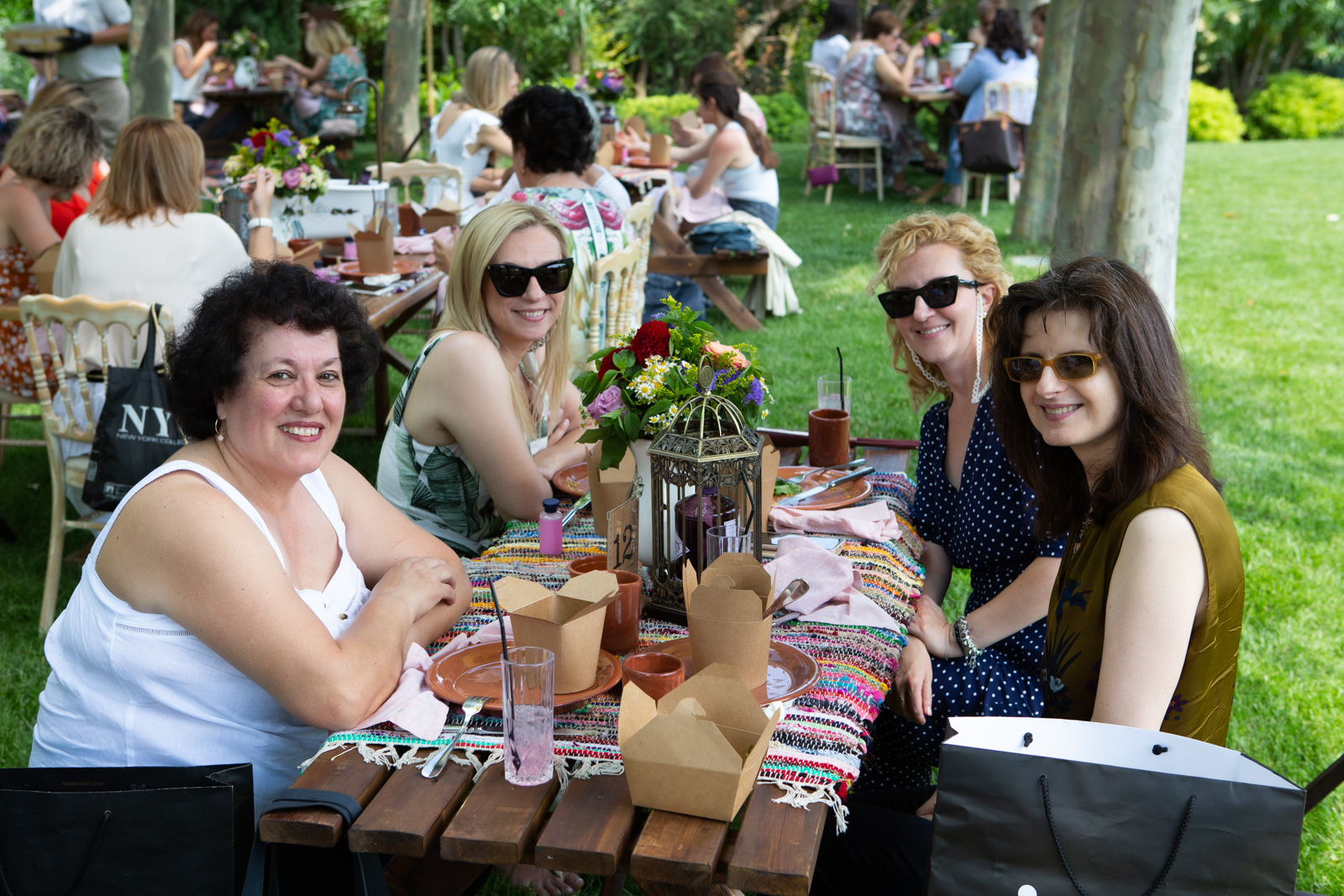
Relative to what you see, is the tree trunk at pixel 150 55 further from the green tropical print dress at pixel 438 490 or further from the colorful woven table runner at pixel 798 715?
the colorful woven table runner at pixel 798 715

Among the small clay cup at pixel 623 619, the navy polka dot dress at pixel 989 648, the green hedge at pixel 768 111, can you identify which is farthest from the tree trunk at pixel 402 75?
the small clay cup at pixel 623 619

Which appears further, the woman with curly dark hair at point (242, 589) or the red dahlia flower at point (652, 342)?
the red dahlia flower at point (652, 342)

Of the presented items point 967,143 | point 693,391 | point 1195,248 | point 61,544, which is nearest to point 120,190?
point 61,544

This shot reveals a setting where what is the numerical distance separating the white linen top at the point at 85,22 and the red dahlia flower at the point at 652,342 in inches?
317

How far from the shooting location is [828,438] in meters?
3.01

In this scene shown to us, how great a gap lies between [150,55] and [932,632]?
22.8 ft

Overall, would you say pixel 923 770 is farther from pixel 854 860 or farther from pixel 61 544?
pixel 61 544

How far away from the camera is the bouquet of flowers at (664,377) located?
2.10 metres

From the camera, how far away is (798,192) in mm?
13016

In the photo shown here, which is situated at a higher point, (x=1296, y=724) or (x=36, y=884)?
(x=36, y=884)

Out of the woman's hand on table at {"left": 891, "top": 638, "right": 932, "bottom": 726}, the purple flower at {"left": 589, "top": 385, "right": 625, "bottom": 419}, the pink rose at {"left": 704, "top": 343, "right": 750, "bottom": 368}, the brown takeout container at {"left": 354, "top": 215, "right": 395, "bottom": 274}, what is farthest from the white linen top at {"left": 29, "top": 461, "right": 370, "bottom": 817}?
the brown takeout container at {"left": 354, "top": 215, "right": 395, "bottom": 274}

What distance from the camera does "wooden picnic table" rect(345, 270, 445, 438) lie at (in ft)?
14.0

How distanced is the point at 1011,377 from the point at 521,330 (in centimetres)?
153

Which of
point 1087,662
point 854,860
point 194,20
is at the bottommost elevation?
point 854,860
